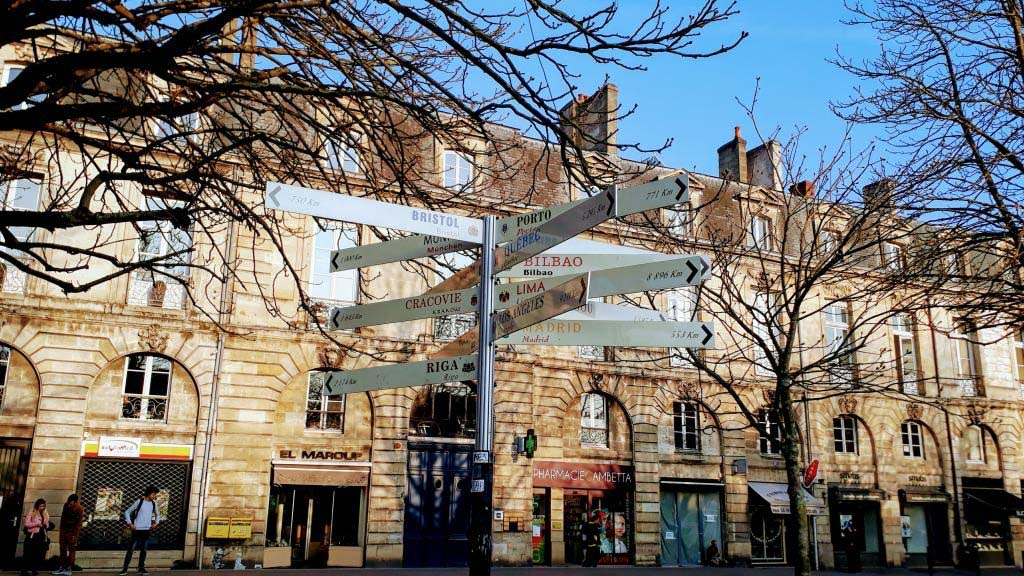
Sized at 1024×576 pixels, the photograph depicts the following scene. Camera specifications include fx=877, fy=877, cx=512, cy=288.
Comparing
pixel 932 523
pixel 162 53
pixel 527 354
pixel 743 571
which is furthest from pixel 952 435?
pixel 162 53

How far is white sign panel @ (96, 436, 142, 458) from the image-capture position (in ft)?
57.1

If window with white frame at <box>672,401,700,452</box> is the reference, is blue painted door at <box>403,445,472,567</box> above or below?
below

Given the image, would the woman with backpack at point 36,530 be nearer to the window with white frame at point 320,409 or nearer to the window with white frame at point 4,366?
the window with white frame at point 4,366

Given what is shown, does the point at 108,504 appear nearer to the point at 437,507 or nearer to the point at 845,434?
the point at 437,507

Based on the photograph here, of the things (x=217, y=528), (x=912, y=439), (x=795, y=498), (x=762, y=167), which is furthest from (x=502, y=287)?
(x=912, y=439)

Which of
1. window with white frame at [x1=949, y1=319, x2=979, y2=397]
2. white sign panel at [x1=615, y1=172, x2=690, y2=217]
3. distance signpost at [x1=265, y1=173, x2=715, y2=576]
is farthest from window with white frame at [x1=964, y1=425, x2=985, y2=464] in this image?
white sign panel at [x1=615, y1=172, x2=690, y2=217]

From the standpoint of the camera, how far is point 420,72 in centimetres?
654

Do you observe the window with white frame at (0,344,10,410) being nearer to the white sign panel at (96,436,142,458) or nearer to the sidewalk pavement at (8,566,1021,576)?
the white sign panel at (96,436,142,458)

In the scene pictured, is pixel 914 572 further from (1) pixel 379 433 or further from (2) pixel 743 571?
(1) pixel 379 433

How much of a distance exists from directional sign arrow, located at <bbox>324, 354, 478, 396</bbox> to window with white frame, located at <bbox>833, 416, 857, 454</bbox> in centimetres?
2298

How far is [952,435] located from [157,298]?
23915 mm

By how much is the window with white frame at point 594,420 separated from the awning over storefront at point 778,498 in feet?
15.2

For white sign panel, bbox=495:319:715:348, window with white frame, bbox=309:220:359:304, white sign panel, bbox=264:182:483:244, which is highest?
window with white frame, bbox=309:220:359:304

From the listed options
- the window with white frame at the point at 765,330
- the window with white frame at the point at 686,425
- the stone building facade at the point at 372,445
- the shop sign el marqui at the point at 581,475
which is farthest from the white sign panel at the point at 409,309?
the window with white frame at the point at 686,425
